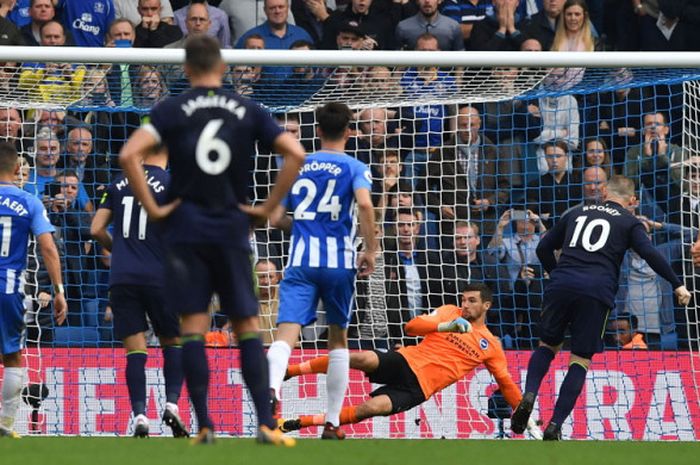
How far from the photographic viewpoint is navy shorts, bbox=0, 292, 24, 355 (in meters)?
9.79

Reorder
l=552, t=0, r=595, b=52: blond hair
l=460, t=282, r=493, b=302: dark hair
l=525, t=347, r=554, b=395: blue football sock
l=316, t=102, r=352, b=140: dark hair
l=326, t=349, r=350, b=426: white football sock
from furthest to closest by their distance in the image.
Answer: l=552, t=0, r=595, b=52: blond hair
l=460, t=282, r=493, b=302: dark hair
l=525, t=347, r=554, b=395: blue football sock
l=326, t=349, r=350, b=426: white football sock
l=316, t=102, r=352, b=140: dark hair

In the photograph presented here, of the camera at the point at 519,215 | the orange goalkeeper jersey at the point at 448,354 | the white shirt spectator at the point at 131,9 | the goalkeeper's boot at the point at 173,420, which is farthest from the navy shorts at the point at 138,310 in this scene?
the white shirt spectator at the point at 131,9

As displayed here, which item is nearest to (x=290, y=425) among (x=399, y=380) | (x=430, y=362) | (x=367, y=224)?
(x=399, y=380)

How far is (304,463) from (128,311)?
3.97m

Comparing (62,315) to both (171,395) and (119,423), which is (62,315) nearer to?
(171,395)

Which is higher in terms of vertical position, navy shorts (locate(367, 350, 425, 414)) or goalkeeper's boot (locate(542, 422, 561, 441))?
navy shorts (locate(367, 350, 425, 414))

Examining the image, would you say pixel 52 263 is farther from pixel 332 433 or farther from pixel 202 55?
pixel 202 55

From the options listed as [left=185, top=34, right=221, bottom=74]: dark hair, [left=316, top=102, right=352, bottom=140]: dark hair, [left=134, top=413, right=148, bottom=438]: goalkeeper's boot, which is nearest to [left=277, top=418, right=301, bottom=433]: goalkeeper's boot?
[left=134, top=413, right=148, bottom=438]: goalkeeper's boot

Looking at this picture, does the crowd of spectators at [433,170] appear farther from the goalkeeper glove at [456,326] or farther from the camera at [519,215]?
the goalkeeper glove at [456,326]

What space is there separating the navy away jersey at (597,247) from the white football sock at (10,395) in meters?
3.83

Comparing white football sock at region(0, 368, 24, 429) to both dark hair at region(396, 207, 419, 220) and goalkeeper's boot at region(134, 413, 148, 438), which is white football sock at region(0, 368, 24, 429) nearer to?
goalkeeper's boot at region(134, 413, 148, 438)

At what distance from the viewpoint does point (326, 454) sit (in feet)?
22.5

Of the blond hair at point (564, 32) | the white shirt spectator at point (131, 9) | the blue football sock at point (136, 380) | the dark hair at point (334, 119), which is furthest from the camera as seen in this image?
A: the white shirt spectator at point (131, 9)

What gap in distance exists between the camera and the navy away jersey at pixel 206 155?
682cm
